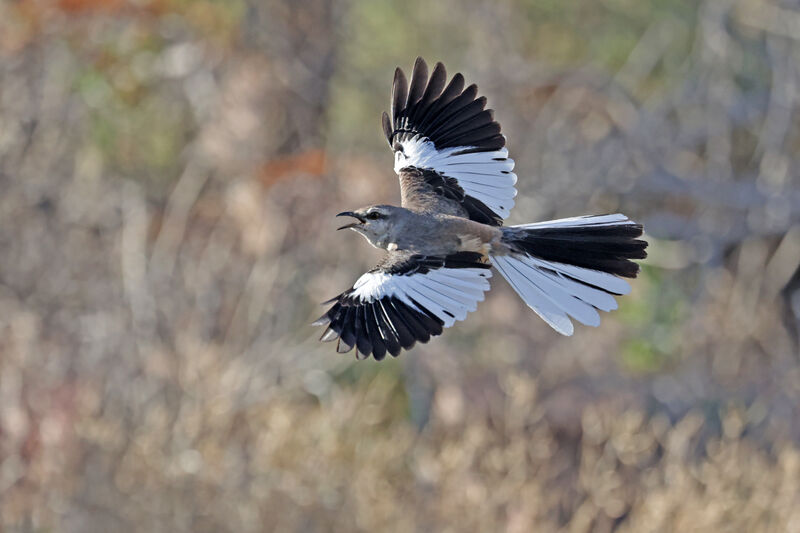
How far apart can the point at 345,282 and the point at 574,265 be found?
4.92 meters

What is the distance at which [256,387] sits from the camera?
26.1 ft

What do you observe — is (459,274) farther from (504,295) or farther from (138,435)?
(504,295)

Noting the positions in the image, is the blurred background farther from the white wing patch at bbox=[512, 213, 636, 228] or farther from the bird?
the white wing patch at bbox=[512, 213, 636, 228]

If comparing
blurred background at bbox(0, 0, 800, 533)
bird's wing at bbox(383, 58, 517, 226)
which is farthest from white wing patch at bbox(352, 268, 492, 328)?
blurred background at bbox(0, 0, 800, 533)

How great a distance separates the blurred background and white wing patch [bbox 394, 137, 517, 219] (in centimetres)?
207

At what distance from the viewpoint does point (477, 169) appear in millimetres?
4102

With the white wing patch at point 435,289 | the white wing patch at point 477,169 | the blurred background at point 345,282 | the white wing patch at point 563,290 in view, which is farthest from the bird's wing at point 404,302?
the blurred background at point 345,282

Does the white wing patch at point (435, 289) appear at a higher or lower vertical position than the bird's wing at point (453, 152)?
lower

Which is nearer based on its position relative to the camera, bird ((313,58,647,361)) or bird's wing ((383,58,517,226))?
bird ((313,58,647,361))

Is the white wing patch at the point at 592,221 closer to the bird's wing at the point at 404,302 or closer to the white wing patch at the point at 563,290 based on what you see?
the white wing patch at the point at 563,290

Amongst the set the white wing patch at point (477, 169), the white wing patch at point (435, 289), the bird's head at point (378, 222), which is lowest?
the white wing patch at point (435, 289)

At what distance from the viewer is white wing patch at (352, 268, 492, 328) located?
3434mm

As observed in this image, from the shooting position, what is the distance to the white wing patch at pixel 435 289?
3434mm

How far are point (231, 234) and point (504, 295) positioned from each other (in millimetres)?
Answer: 2256
